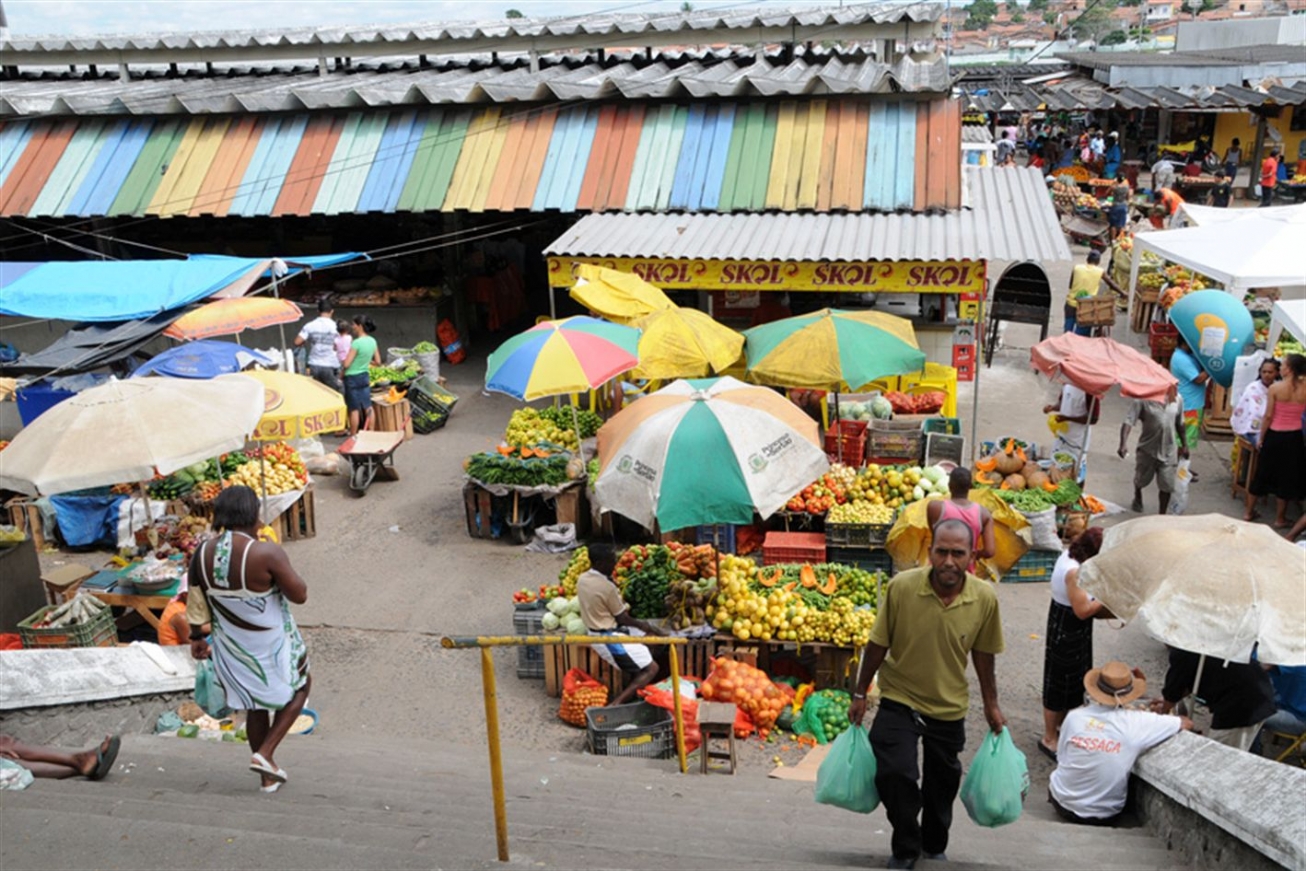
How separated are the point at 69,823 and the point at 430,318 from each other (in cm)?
1331

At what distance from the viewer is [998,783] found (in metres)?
4.91

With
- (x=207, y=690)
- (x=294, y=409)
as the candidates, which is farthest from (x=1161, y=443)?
(x=207, y=690)

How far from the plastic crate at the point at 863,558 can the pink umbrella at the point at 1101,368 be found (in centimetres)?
259

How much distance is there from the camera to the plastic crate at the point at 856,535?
31.9ft

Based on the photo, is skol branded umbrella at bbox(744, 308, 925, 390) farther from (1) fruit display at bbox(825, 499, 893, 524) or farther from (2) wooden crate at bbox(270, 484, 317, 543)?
(2) wooden crate at bbox(270, 484, 317, 543)

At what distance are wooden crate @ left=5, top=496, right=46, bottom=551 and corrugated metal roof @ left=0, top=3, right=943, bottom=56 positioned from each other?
493 inches

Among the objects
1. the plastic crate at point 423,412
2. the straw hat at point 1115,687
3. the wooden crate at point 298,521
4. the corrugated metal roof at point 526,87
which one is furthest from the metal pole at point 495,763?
the corrugated metal roof at point 526,87

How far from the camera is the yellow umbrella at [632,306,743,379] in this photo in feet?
37.1

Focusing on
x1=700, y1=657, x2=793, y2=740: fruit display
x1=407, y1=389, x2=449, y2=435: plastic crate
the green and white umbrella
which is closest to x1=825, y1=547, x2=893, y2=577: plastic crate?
the green and white umbrella

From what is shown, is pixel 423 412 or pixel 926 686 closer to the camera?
pixel 926 686

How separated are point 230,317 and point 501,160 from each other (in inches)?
216

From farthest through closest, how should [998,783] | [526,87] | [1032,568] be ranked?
[526,87], [1032,568], [998,783]

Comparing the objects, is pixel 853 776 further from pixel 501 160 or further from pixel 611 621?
pixel 501 160

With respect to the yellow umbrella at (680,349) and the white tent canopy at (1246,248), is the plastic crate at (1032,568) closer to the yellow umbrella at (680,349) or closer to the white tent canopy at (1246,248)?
the yellow umbrella at (680,349)
